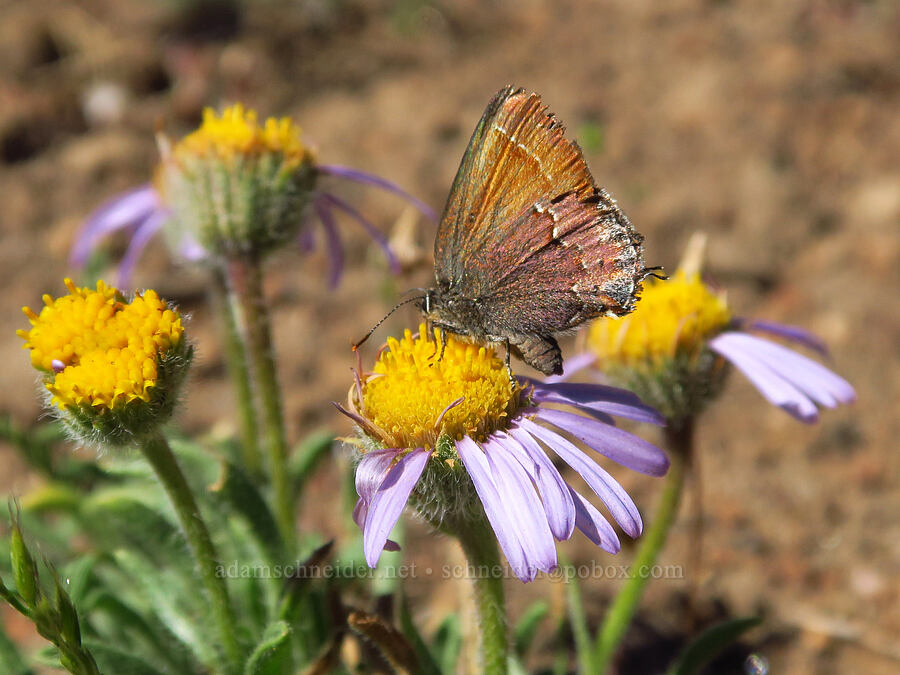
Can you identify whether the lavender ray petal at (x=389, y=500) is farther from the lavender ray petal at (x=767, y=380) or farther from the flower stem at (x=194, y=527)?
the lavender ray petal at (x=767, y=380)

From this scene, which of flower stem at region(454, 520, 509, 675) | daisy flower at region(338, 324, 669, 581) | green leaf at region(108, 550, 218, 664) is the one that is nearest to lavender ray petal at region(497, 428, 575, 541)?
daisy flower at region(338, 324, 669, 581)

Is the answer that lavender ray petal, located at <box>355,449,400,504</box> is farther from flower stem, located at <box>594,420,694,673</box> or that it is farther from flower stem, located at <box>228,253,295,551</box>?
flower stem, located at <box>594,420,694,673</box>

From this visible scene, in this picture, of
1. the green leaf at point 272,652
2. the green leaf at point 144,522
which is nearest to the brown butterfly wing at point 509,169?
the green leaf at point 272,652

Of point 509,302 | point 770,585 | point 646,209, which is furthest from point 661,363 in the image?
point 646,209

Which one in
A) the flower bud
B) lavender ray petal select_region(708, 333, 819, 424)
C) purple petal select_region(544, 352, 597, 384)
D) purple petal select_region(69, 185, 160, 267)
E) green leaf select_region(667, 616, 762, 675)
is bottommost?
green leaf select_region(667, 616, 762, 675)

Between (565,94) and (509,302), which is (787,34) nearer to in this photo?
(565,94)

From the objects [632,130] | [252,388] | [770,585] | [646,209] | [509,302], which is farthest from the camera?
[632,130]

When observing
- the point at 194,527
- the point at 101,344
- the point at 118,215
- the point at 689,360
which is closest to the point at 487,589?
the point at 194,527
